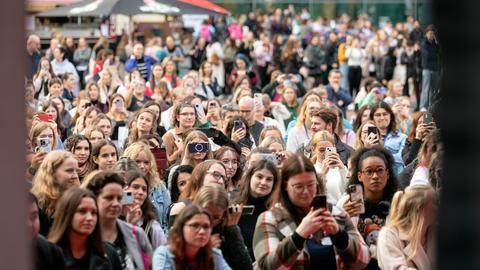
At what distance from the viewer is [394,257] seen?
805 cm

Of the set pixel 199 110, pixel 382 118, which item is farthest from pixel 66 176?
pixel 199 110

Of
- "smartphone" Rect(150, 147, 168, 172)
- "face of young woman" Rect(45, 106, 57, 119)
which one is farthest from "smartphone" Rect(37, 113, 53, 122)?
"smartphone" Rect(150, 147, 168, 172)

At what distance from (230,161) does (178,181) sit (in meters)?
1.01

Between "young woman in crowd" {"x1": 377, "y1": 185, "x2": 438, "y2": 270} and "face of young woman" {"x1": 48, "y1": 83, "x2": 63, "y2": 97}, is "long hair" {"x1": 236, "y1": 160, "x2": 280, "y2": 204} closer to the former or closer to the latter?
"young woman in crowd" {"x1": 377, "y1": 185, "x2": 438, "y2": 270}

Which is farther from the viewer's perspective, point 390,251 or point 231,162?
point 231,162

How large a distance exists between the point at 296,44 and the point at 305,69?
1.02 metres

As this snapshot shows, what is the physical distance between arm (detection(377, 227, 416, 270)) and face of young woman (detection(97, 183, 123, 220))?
5.33 ft

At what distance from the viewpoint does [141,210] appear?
882cm

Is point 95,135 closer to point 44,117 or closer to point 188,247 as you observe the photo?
point 44,117

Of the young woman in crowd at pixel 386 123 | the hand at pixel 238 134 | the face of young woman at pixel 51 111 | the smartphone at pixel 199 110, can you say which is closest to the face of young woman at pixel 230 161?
the hand at pixel 238 134

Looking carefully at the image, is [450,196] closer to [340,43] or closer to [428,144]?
[428,144]

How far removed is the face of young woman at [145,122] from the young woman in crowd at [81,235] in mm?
7514

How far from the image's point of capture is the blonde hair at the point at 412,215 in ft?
26.4

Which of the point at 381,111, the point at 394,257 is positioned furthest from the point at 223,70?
the point at 394,257
